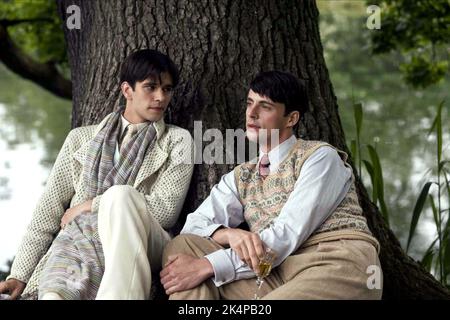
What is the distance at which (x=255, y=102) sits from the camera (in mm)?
3480

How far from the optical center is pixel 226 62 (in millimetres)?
4098

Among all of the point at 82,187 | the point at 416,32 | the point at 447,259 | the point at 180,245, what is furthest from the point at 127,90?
the point at 416,32

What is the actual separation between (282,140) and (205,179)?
21.2 inches

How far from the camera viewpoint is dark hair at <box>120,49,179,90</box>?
3773 mm

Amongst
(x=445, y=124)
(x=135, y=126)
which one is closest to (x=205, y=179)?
(x=135, y=126)

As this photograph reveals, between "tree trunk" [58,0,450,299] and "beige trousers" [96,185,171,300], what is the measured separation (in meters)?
0.73

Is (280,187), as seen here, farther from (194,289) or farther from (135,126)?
(135,126)

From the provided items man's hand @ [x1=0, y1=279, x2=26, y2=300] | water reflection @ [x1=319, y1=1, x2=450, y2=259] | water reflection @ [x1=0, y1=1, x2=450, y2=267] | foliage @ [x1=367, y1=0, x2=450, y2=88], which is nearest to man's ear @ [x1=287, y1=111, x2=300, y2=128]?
man's hand @ [x1=0, y1=279, x2=26, y2=300]

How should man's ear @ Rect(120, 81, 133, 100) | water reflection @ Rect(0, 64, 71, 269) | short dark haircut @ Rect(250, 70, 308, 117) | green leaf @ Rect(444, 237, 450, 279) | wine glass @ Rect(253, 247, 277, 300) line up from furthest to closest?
water reflection @ Rect(0, 64, 71, 269) < green leaf @ Rect(444, 237, 450, 279) < man's ear @ Rect(120, 81, 133, 100) < short dark haircut @ Rect(250, 70, 308, 117) < wine glass @ Rect(253, 247, 277, 300)

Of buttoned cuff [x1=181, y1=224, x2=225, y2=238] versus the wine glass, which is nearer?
the wine glass

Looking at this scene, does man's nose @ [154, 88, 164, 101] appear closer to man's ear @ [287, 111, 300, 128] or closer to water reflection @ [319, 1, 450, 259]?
man's ear @ [287, 111, 300, 128]

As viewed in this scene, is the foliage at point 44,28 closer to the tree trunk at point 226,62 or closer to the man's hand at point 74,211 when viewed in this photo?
the tree trunk at point 226,62

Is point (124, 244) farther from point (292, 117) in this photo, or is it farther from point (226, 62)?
point (226, 62)

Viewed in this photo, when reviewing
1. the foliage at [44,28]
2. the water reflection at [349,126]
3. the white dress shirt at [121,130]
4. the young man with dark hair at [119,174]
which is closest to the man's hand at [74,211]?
the young man with dark hair at [119,174]
